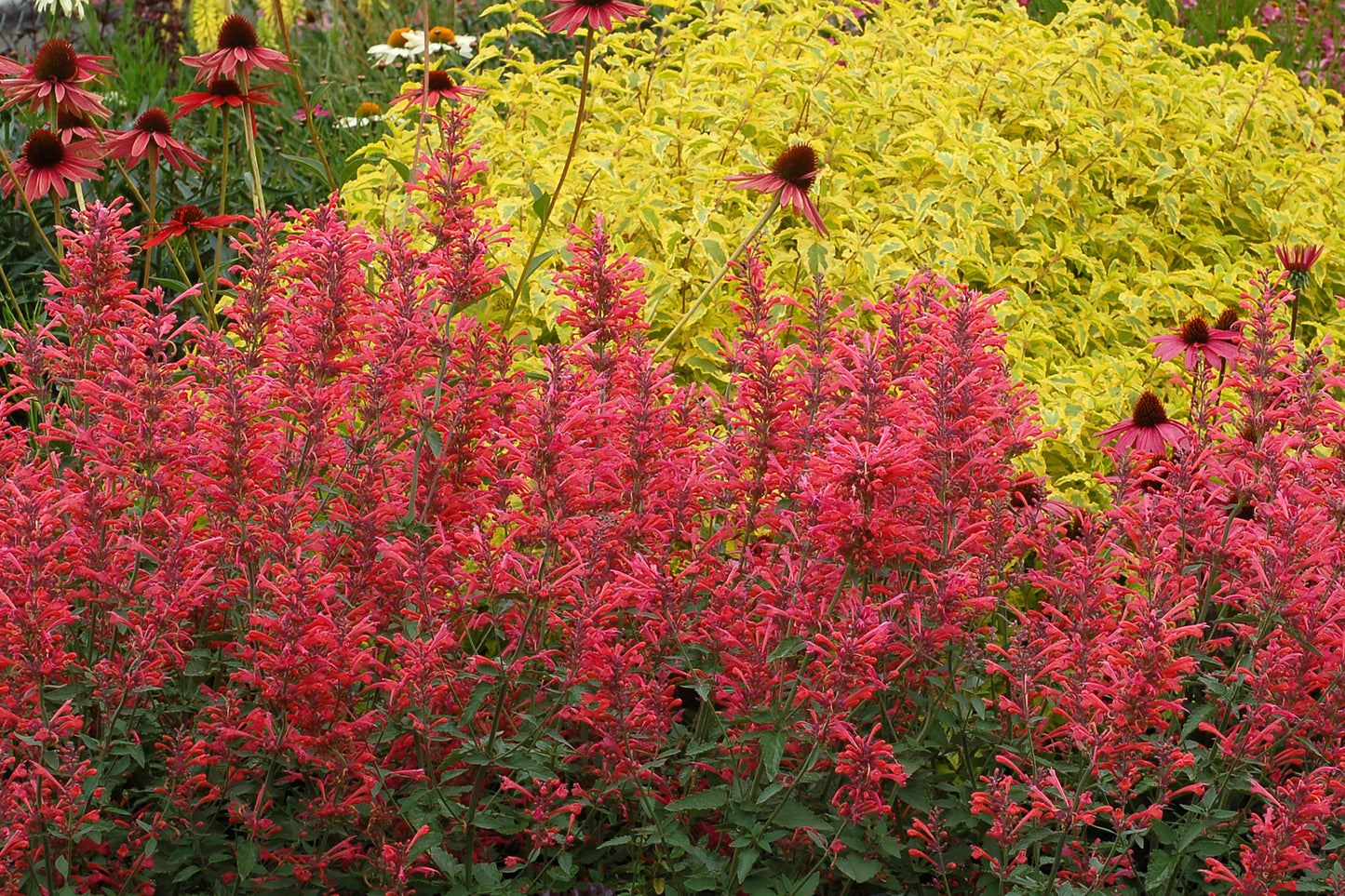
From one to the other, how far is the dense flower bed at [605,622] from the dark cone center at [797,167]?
0.60 m

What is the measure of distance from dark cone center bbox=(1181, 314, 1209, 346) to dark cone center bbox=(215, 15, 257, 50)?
2.75m

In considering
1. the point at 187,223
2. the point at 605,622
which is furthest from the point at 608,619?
the point at 187,223

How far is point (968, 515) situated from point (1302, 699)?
622mm

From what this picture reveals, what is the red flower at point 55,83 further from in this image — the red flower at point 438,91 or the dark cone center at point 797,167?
the dark cone center at point 797,167

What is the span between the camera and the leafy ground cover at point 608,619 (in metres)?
2.08

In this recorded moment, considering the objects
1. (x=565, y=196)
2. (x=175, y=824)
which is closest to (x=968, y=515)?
(x=175, y=824)

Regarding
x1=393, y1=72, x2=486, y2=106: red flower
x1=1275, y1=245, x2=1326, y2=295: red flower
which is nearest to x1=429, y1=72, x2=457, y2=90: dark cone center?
x1=393, y1=72, x2=486, y2=106: red flower

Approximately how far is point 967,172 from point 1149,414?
125 centimetres

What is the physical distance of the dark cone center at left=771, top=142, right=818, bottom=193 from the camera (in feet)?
10.2

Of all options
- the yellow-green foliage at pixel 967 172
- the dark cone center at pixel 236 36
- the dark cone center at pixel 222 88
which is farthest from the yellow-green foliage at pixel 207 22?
the dark cone center at pixel 236 36

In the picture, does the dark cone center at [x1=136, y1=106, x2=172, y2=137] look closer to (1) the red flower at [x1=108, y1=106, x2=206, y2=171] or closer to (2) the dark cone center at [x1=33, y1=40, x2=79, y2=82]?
(1) the red flower at [x1=108, y1=106, x2=206, y2=171]

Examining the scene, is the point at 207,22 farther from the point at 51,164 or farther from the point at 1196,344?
the point at 1196,344

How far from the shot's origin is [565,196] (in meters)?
4.37

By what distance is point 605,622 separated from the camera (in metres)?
2.47
